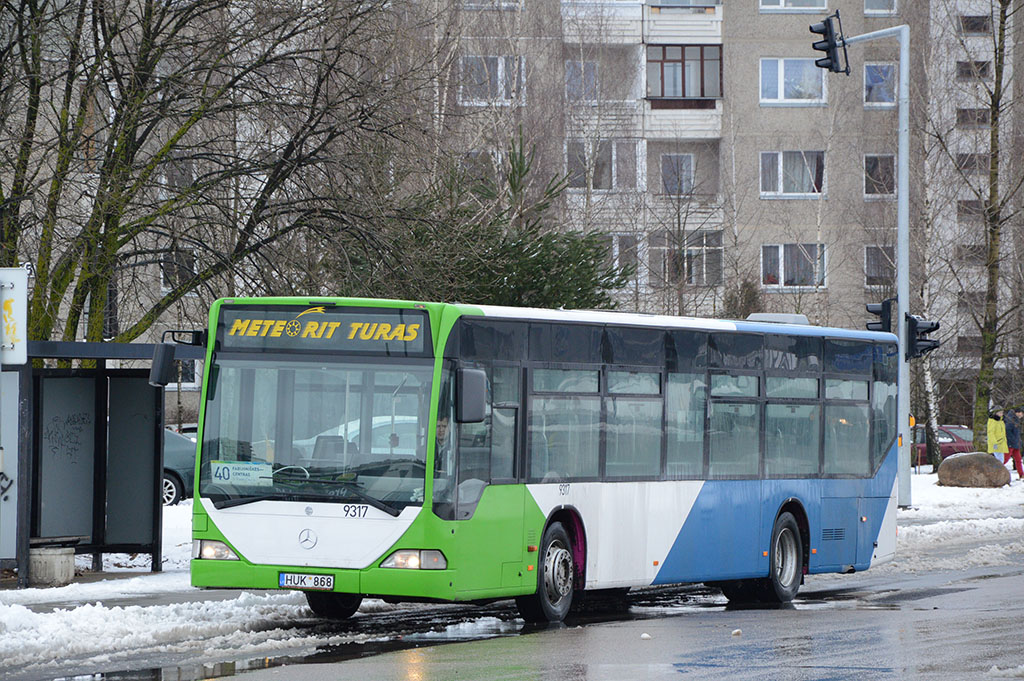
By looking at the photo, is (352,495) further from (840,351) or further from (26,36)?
(26,36)

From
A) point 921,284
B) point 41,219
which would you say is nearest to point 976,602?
point 41,219

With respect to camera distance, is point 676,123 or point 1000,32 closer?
point 1000,32

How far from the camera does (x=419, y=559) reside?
1309 cm

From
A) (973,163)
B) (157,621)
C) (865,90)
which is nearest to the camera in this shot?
(157,621)

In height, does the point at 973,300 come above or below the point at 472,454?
above

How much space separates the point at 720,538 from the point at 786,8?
156ft

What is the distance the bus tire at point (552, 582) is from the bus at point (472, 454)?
2 cm

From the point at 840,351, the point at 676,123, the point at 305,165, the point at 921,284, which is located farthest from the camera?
the point at 676,123

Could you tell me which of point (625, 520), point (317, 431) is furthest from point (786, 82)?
point (317, 431)

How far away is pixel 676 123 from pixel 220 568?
47.2 meters

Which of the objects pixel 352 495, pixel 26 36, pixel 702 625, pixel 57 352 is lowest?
pixel 702 625

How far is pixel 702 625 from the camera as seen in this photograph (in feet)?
46.5

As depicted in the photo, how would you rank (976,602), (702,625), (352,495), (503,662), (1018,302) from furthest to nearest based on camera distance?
(1018,302) < (976,602) < (702,625) < (352,495) < (503,662)

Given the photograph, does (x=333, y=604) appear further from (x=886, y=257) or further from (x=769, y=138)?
(x=769, y=138)
